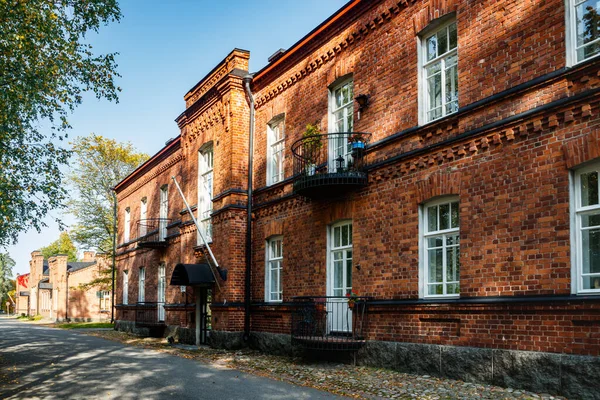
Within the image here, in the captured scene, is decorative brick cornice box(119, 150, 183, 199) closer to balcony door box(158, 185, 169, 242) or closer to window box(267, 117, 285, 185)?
balcony door box(158, 185, 169, 242)

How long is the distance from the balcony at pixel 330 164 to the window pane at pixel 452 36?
266cm

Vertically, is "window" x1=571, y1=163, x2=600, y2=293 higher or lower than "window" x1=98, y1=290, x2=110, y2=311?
higher

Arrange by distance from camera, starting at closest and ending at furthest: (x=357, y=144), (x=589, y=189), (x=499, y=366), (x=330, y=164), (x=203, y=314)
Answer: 1. (x=589, y=189)
2. (x=499, y=366)
3. (x=357, y=144)
4. (x=330, y=164)
5. (x=203, y=314)

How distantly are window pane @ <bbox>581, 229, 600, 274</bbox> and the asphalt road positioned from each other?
422 cm

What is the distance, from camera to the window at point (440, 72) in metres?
11.0

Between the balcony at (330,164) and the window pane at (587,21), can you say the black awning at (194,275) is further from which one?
the window pane at (587,21)

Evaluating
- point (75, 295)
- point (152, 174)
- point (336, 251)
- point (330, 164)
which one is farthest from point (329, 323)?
point (75, 295)

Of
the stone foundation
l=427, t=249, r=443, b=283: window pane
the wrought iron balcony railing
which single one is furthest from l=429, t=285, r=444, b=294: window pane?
the wrought iron balcony railing

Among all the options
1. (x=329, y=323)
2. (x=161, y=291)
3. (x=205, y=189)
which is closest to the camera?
(x=329, y=323)

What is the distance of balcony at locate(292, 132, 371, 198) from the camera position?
503 inches

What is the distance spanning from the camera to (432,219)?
11.1m

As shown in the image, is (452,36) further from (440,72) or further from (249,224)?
(249,224)

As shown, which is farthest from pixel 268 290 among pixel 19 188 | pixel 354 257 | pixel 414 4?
pixel 414 4

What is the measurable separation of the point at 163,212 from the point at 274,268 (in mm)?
10330
